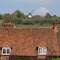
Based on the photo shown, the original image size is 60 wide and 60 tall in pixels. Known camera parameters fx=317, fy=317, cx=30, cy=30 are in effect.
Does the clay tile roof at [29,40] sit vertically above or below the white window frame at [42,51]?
above

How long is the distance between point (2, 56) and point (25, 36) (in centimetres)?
503

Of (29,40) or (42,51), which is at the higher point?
(29,40)

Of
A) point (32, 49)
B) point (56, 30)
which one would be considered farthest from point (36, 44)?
point (56, 30)

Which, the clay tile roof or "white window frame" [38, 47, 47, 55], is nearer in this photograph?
"white window frame" [38, 47, 47, 55]

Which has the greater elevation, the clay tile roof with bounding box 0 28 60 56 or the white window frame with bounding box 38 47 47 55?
the clay tile roof with bounding box 0 28 60 56

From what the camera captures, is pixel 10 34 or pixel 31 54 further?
pixel 10 34

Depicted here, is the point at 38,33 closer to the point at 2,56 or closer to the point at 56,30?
the point at 56,30

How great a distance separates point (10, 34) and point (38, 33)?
425cm

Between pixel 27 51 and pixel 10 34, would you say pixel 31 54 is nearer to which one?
pixel 27 51

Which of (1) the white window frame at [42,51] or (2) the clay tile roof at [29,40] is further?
(2) the clay tile roof at [29,40]

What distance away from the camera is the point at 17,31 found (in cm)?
4862

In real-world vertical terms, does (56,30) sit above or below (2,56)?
above

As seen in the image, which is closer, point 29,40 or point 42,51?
point 42,51

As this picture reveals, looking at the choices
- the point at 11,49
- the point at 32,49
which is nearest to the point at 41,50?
the point at 32,49
